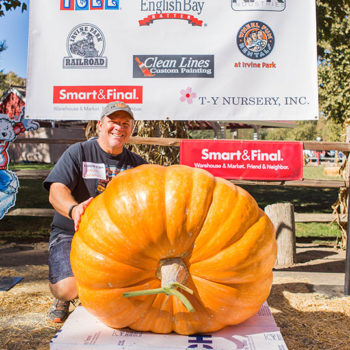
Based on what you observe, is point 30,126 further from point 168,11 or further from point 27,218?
point 27,218

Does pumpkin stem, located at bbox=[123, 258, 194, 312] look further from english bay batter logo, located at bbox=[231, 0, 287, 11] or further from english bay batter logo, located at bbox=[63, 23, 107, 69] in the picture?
english bay batter logo, located at bbox=[231, 0, 287, 11]

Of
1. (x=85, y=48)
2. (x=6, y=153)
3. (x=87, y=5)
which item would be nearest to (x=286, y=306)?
(x=85, y=48)

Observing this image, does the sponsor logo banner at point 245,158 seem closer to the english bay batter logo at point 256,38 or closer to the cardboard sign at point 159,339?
the english bay batter logo at point 256,38

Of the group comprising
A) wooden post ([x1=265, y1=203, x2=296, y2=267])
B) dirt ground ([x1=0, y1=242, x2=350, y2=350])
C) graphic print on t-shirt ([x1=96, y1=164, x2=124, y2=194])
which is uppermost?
graphic print on t-shirt ([x1=96, y1=164, x2=124, y2=194])

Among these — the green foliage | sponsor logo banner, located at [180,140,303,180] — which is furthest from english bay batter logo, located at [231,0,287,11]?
the green foliage

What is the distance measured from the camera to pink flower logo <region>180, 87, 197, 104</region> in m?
3.66

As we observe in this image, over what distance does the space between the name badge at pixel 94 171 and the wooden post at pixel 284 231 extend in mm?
2708

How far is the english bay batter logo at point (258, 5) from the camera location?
11.8ft

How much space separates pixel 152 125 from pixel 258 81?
2.02m

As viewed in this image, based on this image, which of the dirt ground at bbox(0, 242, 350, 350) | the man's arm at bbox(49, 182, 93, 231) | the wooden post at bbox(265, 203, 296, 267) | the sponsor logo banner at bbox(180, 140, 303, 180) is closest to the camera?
the man's arm at bbox(49, 182, 93, 231)

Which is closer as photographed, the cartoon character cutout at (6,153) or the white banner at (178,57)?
the white banner at (178,57)

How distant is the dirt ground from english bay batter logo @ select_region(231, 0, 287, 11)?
2.66 meters

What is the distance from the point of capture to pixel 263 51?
3637mm

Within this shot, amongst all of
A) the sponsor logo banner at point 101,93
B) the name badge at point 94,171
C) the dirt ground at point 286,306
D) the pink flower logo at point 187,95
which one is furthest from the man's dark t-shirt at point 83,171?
the pink flower logo at point 187,95
